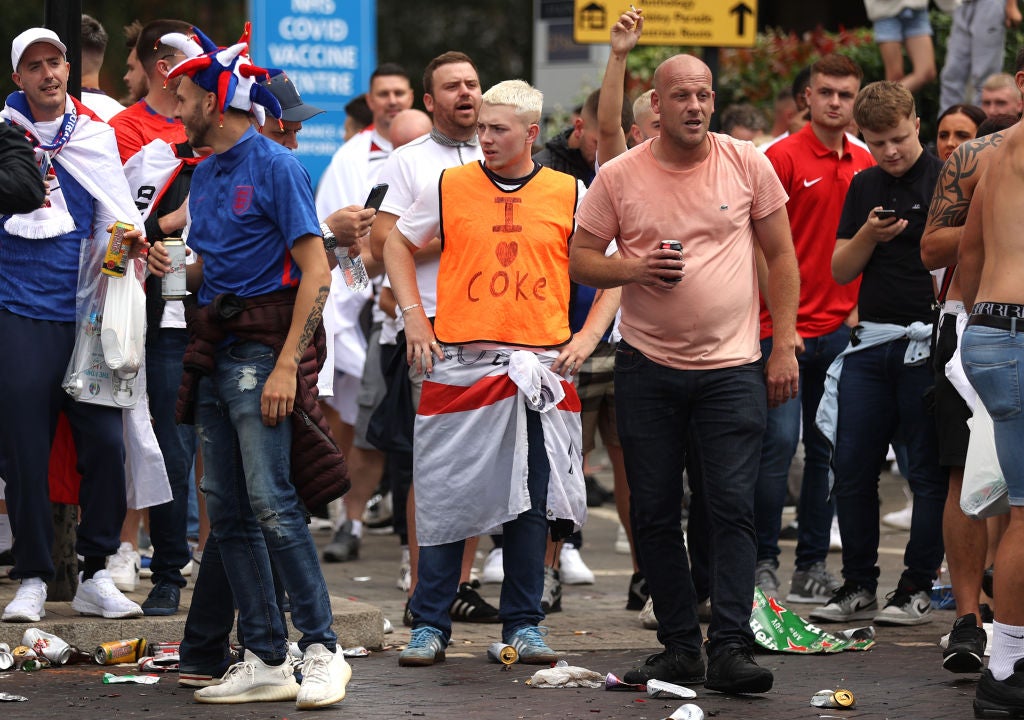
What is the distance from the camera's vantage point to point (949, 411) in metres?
7.22

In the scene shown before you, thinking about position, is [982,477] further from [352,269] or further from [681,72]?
[352,269]

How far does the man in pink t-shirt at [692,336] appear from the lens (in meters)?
6.36

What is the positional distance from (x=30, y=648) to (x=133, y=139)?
2384 mm

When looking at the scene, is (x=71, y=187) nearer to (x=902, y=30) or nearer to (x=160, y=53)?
(x=160, y=53)

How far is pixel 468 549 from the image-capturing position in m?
8.09

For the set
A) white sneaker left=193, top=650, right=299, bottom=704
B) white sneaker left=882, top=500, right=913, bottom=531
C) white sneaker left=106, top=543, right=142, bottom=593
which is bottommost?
white sneaker left=882, top=500, right=913, bottom=531

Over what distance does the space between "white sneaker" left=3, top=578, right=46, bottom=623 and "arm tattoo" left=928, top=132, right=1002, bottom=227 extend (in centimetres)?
389

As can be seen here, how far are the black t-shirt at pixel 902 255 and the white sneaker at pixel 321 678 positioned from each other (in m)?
3.32

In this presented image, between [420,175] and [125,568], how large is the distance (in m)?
2.31

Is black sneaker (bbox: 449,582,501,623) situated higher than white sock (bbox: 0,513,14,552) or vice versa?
white sock (bbox: 0,513,14,552)

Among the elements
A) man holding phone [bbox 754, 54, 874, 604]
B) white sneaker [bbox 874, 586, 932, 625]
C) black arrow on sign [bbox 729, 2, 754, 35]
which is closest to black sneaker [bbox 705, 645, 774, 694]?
white sneaker [bbox 874, 586, 932, 625]

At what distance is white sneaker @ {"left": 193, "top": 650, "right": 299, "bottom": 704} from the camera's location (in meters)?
6.10

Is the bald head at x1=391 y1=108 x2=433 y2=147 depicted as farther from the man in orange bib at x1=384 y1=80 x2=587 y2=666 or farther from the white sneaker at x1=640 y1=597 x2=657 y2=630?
the white sneaker at x1=640 y1=597 x2=657 y2=630

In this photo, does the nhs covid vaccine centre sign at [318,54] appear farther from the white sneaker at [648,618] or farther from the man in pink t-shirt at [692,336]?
the man in pink t-shirt at [692,336]
